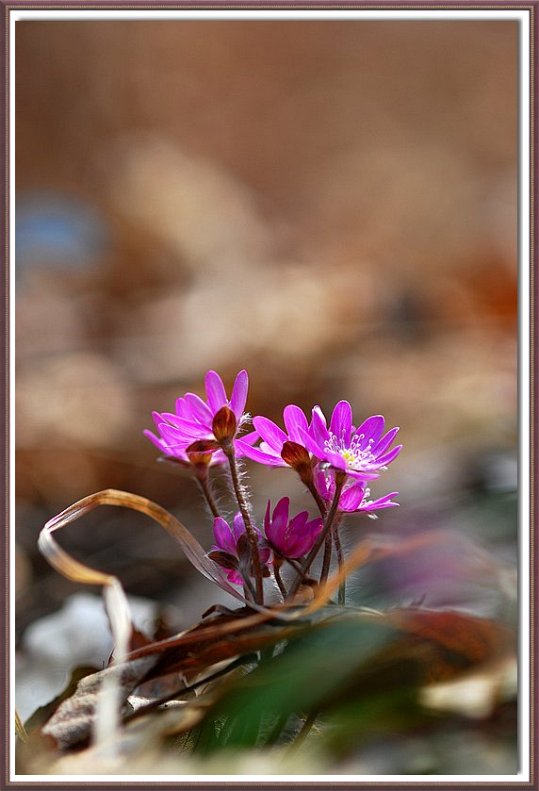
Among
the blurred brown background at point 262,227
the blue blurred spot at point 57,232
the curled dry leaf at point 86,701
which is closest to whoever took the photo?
the curled dry leaf at point 86,701

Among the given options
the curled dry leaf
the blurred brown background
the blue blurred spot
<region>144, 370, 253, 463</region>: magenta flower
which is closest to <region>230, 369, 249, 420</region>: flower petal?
<region>144, 370, 253, 463</region>: magenta flower

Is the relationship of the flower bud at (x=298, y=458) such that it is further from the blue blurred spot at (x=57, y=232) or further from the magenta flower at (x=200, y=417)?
the blue blurred spot at (x=57, y=232)

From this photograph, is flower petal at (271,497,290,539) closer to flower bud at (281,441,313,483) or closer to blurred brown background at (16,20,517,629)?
flower bud at (281,441,313,483)

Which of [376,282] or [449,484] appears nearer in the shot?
[449,484]

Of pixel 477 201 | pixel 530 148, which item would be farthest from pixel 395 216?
pixel 530 148

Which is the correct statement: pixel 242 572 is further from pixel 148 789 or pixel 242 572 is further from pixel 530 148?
pixel 530 148

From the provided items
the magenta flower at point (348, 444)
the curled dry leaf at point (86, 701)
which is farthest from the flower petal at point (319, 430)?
the curled dry leaf at point (86, 701)
